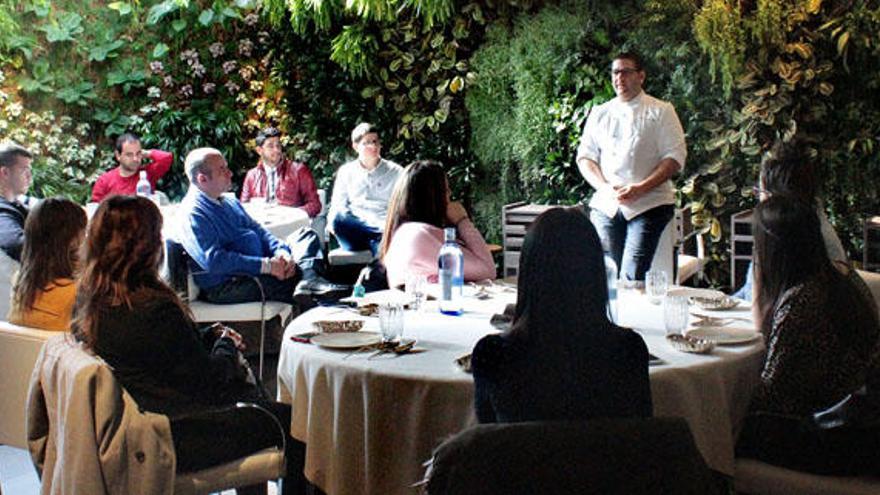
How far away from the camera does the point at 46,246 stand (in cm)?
354

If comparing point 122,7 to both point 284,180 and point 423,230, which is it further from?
point 423,230

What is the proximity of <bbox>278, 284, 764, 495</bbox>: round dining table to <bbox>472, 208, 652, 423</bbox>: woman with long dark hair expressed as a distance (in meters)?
0.54

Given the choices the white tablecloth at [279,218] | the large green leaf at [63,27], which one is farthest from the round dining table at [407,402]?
the large green leaf at [63,27]

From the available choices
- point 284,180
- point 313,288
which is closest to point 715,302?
point 313,288

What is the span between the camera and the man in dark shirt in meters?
5.11

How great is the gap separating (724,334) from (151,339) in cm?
174

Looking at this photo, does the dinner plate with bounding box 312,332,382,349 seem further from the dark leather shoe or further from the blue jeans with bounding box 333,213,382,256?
the blue jeans with bounding box 333,213,382,256

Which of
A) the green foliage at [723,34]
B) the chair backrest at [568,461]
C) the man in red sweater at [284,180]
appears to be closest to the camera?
the chair backrest at [568,461]

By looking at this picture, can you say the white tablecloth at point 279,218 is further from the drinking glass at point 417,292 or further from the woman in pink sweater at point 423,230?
the drinking glass at point 417,292

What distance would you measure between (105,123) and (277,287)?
4948 millimetres

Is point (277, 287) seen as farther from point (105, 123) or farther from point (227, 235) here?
point (105, 123)

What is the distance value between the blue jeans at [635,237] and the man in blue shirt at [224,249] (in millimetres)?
1563

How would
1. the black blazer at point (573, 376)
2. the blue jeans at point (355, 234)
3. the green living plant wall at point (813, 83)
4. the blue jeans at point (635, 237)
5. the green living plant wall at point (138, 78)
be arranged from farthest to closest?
the green living plant wall at point (138, 78) → the blue jeans at point (355, 234) → the green living plant wall at point (813, 83) → the blue jeans at point (635, 237) → the black blazer at point (573, 376)

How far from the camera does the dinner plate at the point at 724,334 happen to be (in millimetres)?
3270
